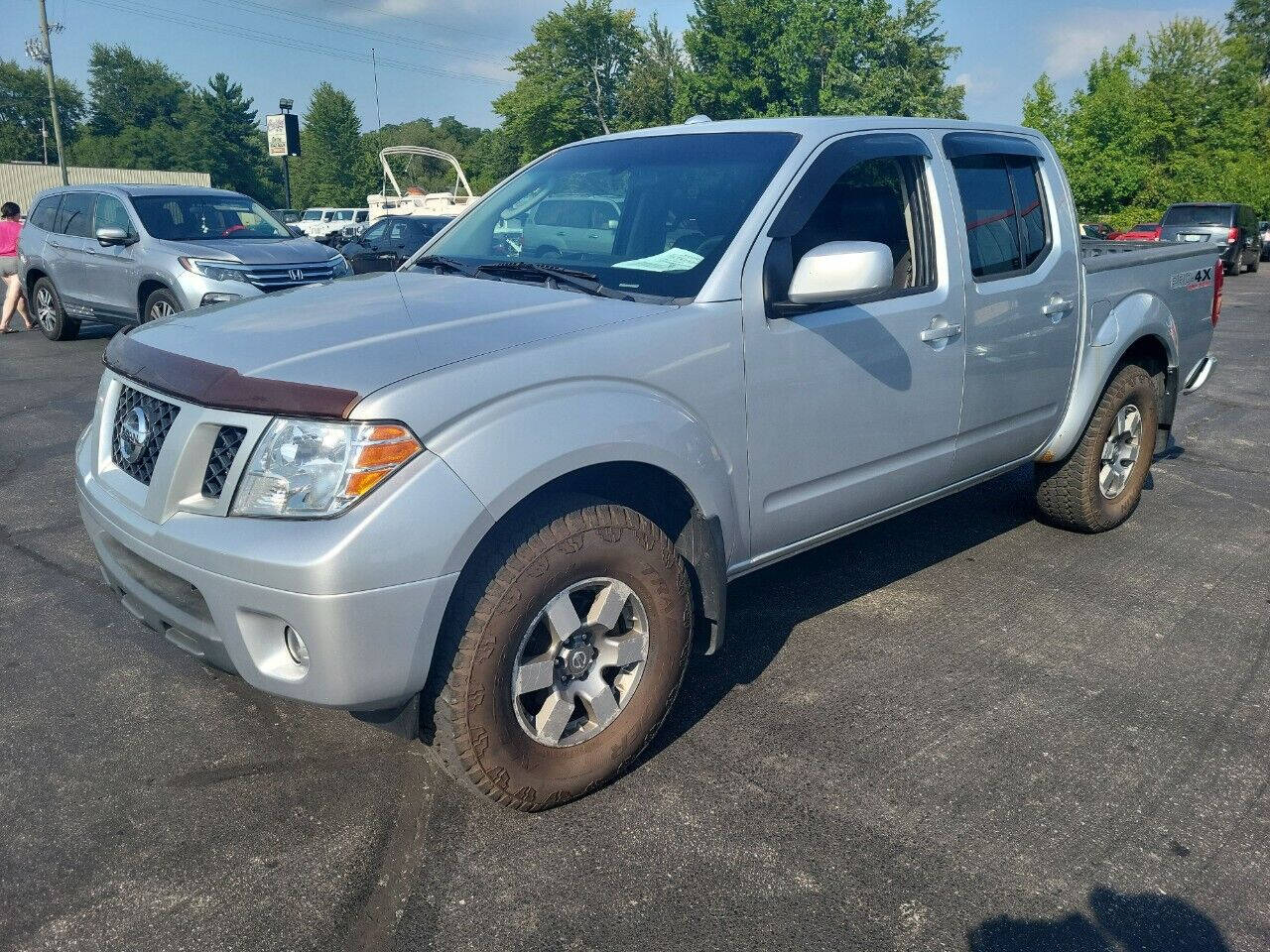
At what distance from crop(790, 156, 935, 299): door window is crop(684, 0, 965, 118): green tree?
2223 inches

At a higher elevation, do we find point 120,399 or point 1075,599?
point 120,399

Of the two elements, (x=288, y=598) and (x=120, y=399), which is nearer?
(x=288, y=598)

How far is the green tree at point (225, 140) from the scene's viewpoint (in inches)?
3209

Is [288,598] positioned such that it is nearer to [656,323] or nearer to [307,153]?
[656,323]

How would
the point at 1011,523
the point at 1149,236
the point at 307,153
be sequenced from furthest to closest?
the point at 307,153, the point at 1149,236, the point at 1011,523

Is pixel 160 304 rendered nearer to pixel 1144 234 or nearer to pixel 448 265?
pixel 448 265

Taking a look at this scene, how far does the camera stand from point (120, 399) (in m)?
3.02

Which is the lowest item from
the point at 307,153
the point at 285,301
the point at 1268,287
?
the point at 1268,287

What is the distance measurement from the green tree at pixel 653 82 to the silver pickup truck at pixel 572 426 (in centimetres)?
7084

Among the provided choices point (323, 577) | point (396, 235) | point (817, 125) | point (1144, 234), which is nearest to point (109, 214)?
point (817, 125)

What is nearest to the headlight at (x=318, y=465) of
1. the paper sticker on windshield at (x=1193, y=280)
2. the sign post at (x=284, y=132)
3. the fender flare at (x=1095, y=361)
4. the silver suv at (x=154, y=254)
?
the fender flare at (x=1095, y=361)

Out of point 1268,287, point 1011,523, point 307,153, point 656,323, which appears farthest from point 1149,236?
point 307,153

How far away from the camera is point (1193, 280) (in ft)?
17.7

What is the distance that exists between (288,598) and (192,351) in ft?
2.88
